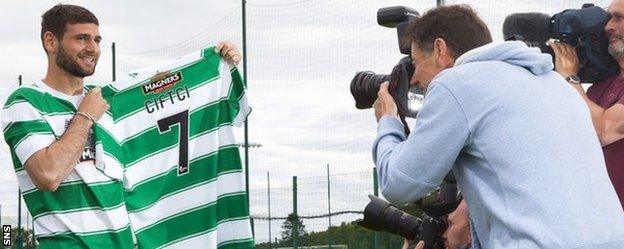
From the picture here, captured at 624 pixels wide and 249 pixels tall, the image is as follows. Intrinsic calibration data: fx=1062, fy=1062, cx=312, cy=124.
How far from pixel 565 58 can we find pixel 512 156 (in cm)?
146

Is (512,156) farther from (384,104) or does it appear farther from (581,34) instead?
(581,34)

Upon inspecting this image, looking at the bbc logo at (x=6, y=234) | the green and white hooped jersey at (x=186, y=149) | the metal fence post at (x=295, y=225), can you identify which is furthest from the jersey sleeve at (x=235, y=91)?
the bbc logo at (x=6, y=234)

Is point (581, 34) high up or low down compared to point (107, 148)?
up

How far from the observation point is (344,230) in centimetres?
1030

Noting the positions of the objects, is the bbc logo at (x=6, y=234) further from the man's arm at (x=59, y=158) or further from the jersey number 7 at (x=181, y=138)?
the man's arm at (x=59, y=158)

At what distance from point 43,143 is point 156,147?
784 millimetres

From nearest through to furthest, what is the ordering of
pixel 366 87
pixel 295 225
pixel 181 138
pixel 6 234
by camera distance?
pixel 366 87 → pixel 181 138 → pixel 295 225 → pixel 6 234

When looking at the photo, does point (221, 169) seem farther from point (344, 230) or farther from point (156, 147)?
point (344, 230)

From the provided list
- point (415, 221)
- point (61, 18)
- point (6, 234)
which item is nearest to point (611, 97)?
point (415, 221)

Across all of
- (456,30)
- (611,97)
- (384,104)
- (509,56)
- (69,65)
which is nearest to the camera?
(509,56)

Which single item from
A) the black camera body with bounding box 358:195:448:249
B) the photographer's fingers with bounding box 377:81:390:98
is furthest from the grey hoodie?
the black camera body with bounding box 358:195:448:249

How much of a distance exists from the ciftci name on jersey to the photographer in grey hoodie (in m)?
2.12

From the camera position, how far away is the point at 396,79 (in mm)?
3070

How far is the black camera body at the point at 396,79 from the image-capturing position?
3.04 m
